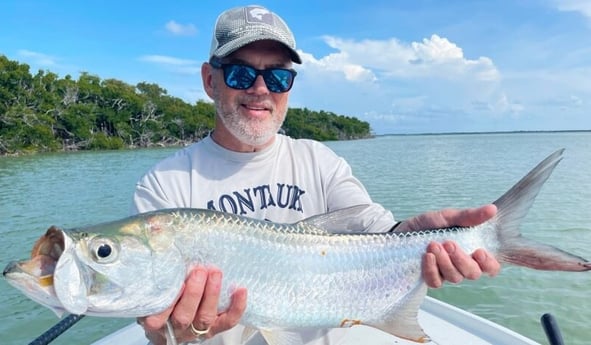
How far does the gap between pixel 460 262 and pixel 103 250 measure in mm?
1605

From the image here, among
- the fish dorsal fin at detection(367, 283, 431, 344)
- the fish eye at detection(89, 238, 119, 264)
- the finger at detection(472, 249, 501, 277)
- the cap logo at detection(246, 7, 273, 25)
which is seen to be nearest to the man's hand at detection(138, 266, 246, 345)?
the fish eye at detection(89, 238, 119, 264)

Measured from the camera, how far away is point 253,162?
286 cm

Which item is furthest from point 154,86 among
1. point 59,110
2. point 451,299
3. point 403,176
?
point 451,299

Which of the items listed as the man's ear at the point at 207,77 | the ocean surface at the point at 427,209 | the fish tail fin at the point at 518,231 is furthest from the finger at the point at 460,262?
the ocean surface at the point at 427,209

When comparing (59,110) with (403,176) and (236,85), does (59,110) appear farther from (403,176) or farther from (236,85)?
(236,85)

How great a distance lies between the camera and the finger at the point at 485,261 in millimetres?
2320

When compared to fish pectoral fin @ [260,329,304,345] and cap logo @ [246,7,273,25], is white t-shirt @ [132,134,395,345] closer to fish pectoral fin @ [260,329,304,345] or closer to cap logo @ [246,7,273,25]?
fish pectoral fin @ [260,329,304,345]

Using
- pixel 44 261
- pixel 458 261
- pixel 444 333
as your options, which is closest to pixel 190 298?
pixel 44 261

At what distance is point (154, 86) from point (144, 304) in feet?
281

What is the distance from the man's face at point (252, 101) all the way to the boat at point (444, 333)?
5.01ft

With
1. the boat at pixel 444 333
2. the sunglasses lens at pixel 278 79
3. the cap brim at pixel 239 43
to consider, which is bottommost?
the boat at pixel 444 333

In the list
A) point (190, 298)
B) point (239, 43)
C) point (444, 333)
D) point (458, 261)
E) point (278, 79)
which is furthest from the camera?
point (444, 333)

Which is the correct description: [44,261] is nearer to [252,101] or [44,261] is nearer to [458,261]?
[252,101]

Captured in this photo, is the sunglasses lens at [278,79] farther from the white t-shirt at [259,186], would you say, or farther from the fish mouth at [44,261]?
the fish mouth at [44,261]
